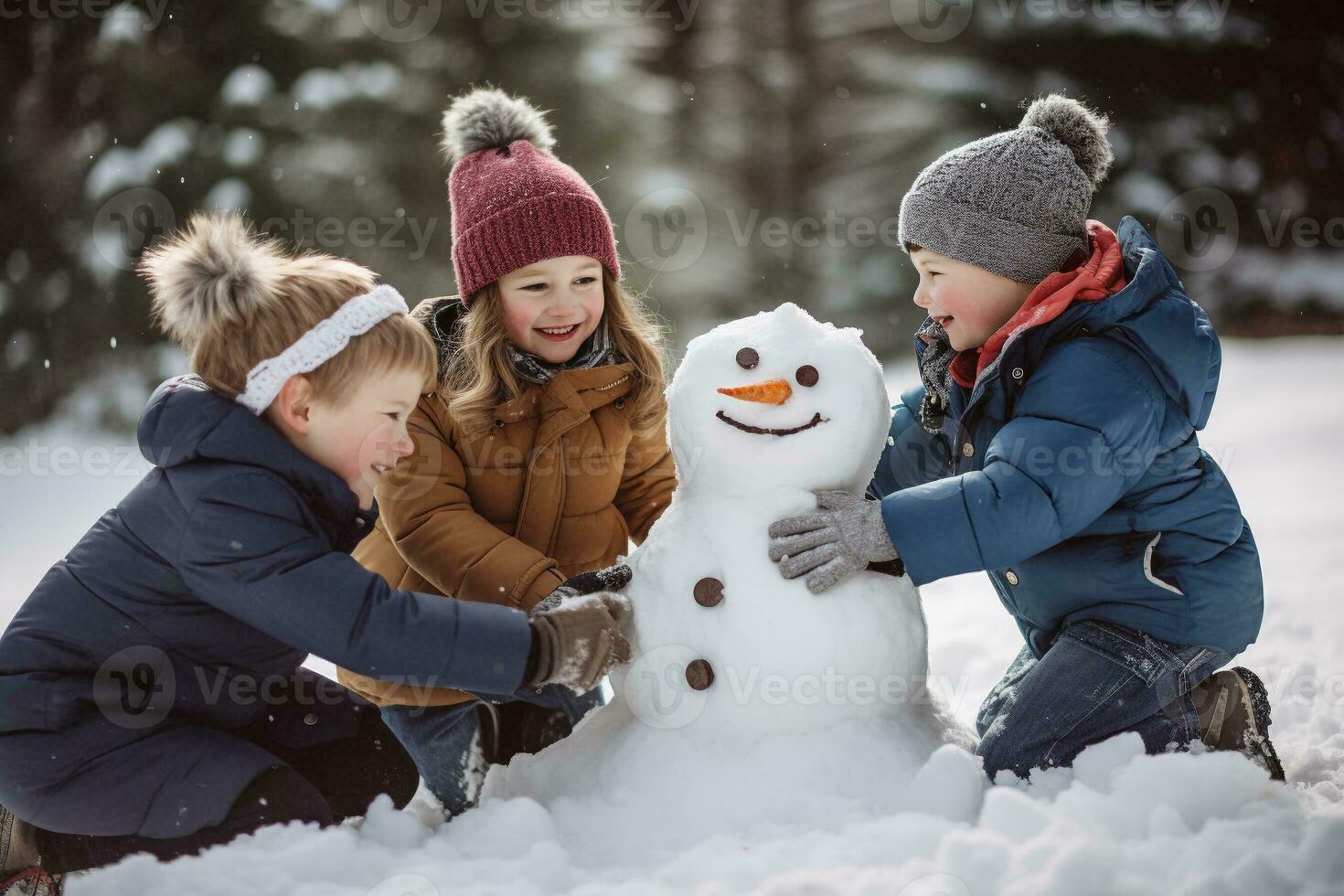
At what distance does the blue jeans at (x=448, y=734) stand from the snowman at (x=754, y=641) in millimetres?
132

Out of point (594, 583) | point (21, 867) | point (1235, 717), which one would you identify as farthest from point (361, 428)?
point (1235, 717)

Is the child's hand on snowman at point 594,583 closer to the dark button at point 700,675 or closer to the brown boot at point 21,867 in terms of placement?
the dark button at point 700,675

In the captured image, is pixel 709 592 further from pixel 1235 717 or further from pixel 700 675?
Result: pixel 1235 717

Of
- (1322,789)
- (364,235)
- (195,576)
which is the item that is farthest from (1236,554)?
(364,235)

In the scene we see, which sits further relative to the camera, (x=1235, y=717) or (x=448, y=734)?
(x=448, y=734)

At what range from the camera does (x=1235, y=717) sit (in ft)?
5.73

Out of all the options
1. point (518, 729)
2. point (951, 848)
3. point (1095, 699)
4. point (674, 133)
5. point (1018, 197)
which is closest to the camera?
point (951, 848)

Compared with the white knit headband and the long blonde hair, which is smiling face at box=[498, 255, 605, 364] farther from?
the white knit headband

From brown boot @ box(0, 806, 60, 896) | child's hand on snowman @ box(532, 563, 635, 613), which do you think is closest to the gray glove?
child's hand on snowman @ box(532, 563, 635, 613)

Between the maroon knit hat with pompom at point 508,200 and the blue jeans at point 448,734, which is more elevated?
the maroon knit hat with pompom at point 508,200

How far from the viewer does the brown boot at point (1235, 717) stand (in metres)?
1.73

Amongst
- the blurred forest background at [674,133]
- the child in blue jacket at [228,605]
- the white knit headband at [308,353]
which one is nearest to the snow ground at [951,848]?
the child in blue jacket at [228,605]

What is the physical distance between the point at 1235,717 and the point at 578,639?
1070 millimetres

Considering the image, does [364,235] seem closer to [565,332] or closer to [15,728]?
[565,332]
